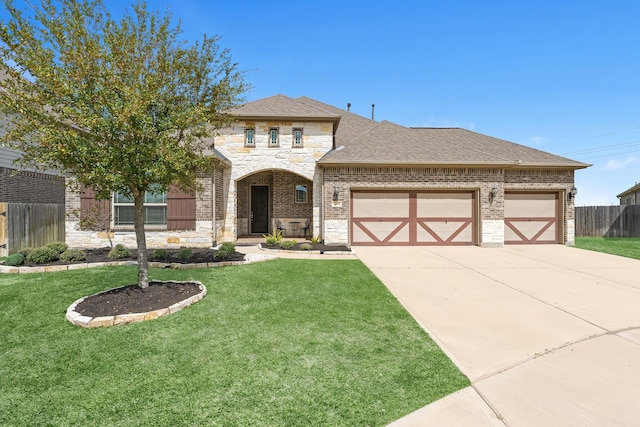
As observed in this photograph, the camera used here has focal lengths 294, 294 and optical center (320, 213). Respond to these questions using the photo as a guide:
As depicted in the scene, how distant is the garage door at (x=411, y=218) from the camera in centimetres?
1164

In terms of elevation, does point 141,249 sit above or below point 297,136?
below

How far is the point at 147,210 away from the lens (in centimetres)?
1026

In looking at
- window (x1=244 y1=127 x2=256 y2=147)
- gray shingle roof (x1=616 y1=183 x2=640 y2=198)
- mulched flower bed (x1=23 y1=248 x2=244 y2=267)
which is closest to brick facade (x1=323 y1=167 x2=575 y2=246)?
window (x1=244 y1=127 x2=256 y2=147)

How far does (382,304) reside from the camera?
4.87 metres

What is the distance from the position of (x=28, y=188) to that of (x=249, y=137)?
1054cm

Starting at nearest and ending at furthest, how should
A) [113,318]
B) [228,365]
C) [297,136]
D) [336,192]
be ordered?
[228,365]
[113,318]
[336,192]
[297,136]

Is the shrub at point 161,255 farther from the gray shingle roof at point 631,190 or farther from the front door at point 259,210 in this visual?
the gray shingle roof at point 631,190

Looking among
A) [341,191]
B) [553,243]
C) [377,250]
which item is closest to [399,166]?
[341,191]

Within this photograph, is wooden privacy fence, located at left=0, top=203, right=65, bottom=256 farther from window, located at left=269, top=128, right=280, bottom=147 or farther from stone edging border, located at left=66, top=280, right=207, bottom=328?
window, located at left=269, top=128, right=280, bottom=147

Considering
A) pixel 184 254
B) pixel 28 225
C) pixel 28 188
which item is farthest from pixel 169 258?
pixel 28 188

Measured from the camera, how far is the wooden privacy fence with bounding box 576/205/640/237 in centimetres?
1593

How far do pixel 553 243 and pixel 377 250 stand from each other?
7.91 metres

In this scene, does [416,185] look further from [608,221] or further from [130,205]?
[608,221]

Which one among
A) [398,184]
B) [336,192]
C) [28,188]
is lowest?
[336,192]
